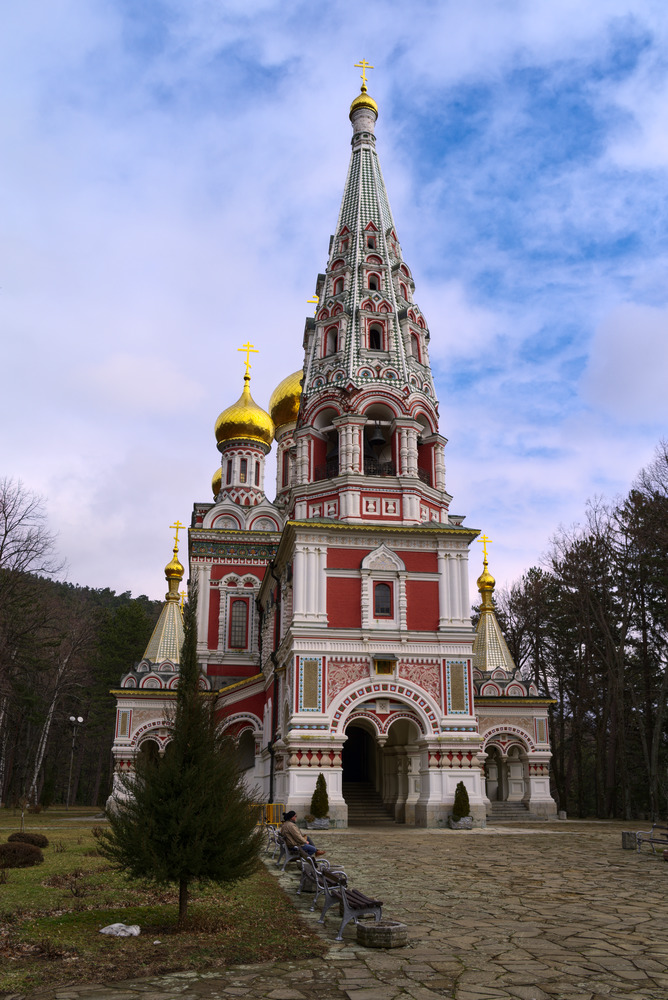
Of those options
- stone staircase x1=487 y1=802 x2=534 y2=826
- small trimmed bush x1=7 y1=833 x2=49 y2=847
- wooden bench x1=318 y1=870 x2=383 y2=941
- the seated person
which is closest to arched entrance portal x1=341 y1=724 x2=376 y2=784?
stone staircase x1=487 y1=802 x2=534 y2=826

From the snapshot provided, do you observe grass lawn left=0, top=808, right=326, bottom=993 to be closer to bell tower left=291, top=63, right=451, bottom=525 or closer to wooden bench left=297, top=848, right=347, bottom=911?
wooden bench left=297, top=848, right=347, bottom=911

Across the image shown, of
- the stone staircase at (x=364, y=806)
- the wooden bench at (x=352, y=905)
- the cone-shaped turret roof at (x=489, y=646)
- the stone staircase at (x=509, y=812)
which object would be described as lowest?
the stone staircase at (x=509, y=812)

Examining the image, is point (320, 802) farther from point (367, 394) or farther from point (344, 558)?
point (367, 394)

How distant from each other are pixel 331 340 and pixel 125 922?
65.9ft

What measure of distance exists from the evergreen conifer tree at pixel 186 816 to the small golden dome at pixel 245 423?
92.2ft

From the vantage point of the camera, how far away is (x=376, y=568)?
21203mm

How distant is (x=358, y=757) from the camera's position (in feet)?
82.5

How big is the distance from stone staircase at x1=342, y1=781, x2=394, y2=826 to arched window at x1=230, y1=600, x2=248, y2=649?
24.8ft

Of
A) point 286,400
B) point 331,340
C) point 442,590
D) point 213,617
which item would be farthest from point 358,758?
point 286,400

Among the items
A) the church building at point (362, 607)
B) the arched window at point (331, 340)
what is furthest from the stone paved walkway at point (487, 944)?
the arched window at point (331, 340)

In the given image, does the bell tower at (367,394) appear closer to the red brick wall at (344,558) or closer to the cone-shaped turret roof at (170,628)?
the red brick wall at (344,558)

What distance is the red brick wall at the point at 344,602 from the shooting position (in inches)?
817

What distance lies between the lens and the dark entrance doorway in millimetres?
24766

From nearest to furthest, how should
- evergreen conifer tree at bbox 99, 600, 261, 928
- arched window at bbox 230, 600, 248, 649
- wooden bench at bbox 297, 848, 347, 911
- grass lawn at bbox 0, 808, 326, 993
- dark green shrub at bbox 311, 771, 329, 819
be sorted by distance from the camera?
grass lawn at bbox 0, 808, 326, 993, evergreen conifer tree at bbox 99, 600, 261, 928, wooden bench at bbox 297, 848, 347, 911, dark green shrub at bbox 311, 771, 329, 819, arched window at bbox 230, 600, 248, 649
